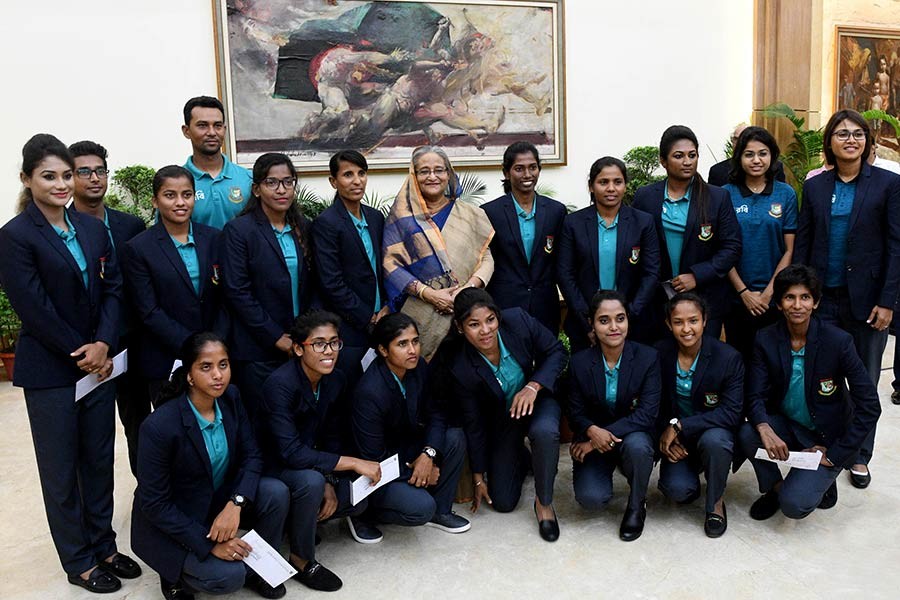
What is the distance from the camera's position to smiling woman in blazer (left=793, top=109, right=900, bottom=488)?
349 cm

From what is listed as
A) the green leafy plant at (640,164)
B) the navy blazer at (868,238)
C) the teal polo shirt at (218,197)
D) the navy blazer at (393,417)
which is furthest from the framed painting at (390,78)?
the navy blazer at (868,238)

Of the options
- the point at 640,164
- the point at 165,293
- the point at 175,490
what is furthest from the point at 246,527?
the point at 640,164

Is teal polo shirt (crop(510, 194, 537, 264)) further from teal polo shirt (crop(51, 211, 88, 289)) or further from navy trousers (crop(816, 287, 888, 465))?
teal polo shirt (crop(51, 211, 88, 289))

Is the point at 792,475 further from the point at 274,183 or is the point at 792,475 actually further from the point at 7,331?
the point at 7,331

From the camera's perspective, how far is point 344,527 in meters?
3.36

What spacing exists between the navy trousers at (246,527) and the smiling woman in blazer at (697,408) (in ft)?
5.43

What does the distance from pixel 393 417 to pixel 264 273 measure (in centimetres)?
84

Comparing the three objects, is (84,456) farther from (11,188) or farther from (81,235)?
(11,188)

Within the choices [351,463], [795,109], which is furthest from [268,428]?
[795,109]

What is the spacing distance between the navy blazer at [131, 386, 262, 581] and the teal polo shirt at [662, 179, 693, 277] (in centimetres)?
225

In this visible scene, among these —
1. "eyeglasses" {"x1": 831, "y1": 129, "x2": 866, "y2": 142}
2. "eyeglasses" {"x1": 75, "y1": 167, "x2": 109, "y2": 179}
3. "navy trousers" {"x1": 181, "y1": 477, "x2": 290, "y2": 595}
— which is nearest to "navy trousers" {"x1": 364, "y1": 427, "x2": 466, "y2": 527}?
"navy trousers" {"x1": 181, "y1": 477, "x2": 290, "y2": 595}

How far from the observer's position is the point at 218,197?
357 centimetres

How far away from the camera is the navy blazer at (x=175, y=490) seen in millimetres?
2572

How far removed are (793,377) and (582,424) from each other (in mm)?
968
